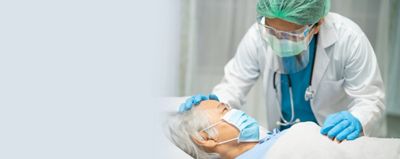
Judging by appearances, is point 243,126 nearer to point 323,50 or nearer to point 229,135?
point 229,135

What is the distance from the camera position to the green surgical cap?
1.34 metres

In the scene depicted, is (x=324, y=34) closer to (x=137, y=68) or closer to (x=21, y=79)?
(x=137, y=68)

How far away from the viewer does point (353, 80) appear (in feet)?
4.83

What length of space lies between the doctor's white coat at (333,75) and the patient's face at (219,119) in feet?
0.87

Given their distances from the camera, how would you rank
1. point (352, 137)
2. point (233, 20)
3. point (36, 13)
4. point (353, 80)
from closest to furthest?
point (36, 13) → point (352, 137) → point (353, 80) → point (233, 20)

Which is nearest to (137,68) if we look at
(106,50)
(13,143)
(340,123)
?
(106,50)

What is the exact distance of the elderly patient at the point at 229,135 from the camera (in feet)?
3.76

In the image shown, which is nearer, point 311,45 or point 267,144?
point 267,144

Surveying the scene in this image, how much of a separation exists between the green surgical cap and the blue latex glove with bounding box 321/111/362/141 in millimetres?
328

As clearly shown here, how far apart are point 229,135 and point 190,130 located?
13 cm

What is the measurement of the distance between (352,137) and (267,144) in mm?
237

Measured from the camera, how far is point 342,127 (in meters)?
1.21

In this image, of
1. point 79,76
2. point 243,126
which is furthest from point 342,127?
point 79,76

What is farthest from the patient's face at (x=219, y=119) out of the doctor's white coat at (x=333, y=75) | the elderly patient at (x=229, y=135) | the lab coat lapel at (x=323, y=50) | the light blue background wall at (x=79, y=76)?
the light blue background wall at (x=79, y=76)
